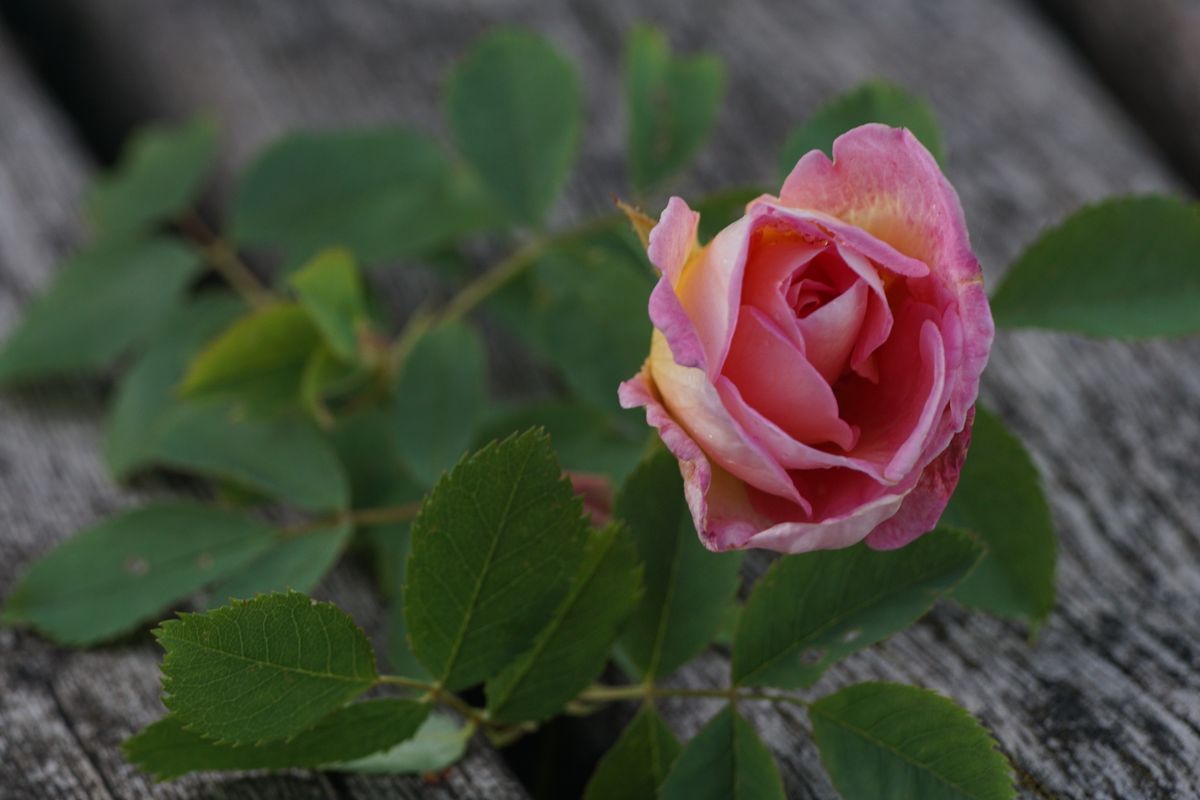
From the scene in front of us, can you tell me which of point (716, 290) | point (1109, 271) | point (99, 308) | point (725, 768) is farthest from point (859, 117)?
point (99, 308)

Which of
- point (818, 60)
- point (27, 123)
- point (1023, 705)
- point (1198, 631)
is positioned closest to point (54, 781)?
point (1023, 705)

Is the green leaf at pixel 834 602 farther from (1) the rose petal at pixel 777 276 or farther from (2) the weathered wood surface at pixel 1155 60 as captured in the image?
(2) the weathered wood surface at pixel 1155 60

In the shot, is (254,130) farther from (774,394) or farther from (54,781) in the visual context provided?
(774,394)

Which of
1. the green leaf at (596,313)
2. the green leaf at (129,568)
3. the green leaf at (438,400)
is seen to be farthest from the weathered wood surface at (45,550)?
the green leaf at (596,313)

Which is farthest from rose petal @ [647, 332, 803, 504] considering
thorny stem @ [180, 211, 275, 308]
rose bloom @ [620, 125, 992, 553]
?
thorny stem @ [180, 211, 275, 308]

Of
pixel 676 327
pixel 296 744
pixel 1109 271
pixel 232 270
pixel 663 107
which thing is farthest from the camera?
pixel 232 270

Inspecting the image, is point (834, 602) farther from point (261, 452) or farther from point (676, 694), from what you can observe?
point (261, 452)

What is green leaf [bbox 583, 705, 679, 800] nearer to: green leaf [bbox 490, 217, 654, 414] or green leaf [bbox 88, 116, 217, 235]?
green leaf [bbox 490, 217, 654, 414]
